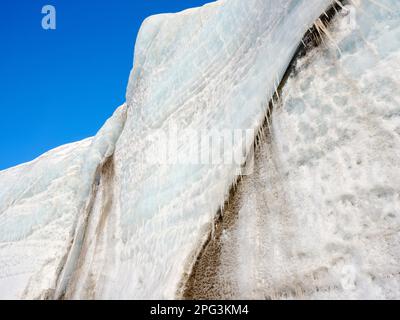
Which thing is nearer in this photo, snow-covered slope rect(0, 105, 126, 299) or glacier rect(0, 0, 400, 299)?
glacier rect(0, 0, 400, 299)

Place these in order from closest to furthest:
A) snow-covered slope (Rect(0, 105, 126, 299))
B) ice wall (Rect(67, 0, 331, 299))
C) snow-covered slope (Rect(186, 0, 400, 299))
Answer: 1. snow-covered slope (Rect(186, 0, 400, 299))
2. ice wall (Rect(67, 0, 331, 299))
3. snow-covered slope (Rect(0, 105, 126, 299))

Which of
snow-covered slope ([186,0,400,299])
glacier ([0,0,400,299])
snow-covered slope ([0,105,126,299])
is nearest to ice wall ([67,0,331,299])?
glacier ([0,0,400,299])

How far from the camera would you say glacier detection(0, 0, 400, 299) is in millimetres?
1664

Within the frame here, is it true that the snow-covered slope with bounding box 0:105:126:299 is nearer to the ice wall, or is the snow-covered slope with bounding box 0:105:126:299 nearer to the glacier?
the ice wall

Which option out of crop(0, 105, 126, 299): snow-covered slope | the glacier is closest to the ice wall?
the glacier

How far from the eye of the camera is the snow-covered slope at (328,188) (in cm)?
161

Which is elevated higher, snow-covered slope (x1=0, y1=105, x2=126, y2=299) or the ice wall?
the ice wall

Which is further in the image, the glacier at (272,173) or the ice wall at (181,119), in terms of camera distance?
the ice wall at (181,119)

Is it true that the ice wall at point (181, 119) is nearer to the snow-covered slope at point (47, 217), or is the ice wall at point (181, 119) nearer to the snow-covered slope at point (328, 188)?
the snow-covered slope at point (328, 188)

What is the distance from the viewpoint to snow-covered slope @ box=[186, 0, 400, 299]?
1.61m

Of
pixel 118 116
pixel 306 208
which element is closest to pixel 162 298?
pixel 306 208

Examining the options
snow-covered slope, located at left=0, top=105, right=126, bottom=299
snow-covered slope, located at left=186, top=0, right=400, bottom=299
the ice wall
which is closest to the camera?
snow-covered slope, located at left=186, top=0, right=400, bottom=299

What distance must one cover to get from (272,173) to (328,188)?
12.6 inches

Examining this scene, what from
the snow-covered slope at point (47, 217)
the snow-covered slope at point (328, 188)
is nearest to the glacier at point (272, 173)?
the snow-covered slope at point (328, 188)
